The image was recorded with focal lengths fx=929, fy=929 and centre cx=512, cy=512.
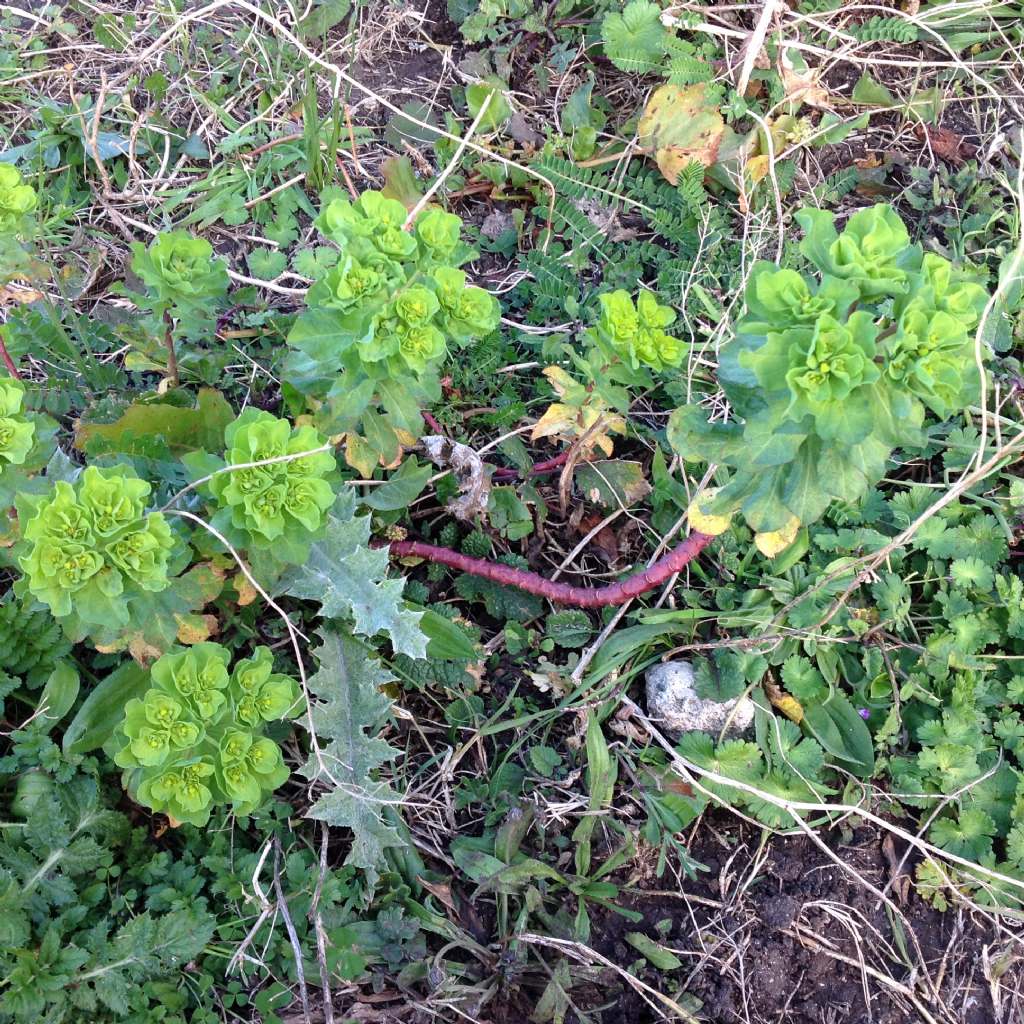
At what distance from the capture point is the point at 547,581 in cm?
282

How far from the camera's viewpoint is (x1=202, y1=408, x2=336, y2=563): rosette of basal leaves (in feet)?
6.80

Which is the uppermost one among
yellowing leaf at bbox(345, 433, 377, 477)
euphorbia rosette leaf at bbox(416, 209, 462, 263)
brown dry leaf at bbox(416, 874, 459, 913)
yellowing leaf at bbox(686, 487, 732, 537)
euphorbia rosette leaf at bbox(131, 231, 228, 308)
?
euphorbia rosette leaf at bbox(416, 209, 462, 263)

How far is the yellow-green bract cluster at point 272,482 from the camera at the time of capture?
2.07 meters

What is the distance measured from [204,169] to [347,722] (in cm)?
216

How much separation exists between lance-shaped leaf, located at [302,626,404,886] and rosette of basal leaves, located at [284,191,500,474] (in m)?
0.64

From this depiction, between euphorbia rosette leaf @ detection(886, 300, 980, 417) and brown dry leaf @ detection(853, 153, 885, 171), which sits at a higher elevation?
euphorbia rosette leaf @ detection(886, 300, 980, 417)

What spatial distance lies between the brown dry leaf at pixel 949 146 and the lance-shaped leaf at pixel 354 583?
2.71 metres

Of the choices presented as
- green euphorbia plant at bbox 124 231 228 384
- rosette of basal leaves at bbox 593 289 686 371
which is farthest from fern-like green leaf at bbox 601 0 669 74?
green euphorbia plant at bbox 124 231 228 384

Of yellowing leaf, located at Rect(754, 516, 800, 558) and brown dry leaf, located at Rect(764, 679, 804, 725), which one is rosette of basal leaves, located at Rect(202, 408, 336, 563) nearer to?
yellowing leaf, located at Rect(754, 516, 800, 558)

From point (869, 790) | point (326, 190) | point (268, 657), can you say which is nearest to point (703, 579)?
point (869, 790)

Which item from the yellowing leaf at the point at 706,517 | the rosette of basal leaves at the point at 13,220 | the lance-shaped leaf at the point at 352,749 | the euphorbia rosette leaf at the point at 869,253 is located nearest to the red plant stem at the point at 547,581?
the yellowing leaf at the point at 706,517

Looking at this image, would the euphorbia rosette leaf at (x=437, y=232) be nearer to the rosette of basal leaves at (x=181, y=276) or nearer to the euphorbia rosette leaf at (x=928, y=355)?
the rosette of basal leaves at (x=181, y=276)

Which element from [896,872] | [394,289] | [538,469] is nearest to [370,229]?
[394,289]

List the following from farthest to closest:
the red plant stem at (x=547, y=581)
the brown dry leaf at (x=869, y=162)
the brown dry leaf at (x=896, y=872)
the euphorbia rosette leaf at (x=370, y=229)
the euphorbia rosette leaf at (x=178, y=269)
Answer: the brown dry leaf at (x=869, y=162)
the red plant stem at (x=547, y=581)
the brown dry leaf at (x=896, y=872)
the euphorbia rosette leaf at (x=178, y=269)
the euphorbia rosette leaf at (x=370, y=229)
